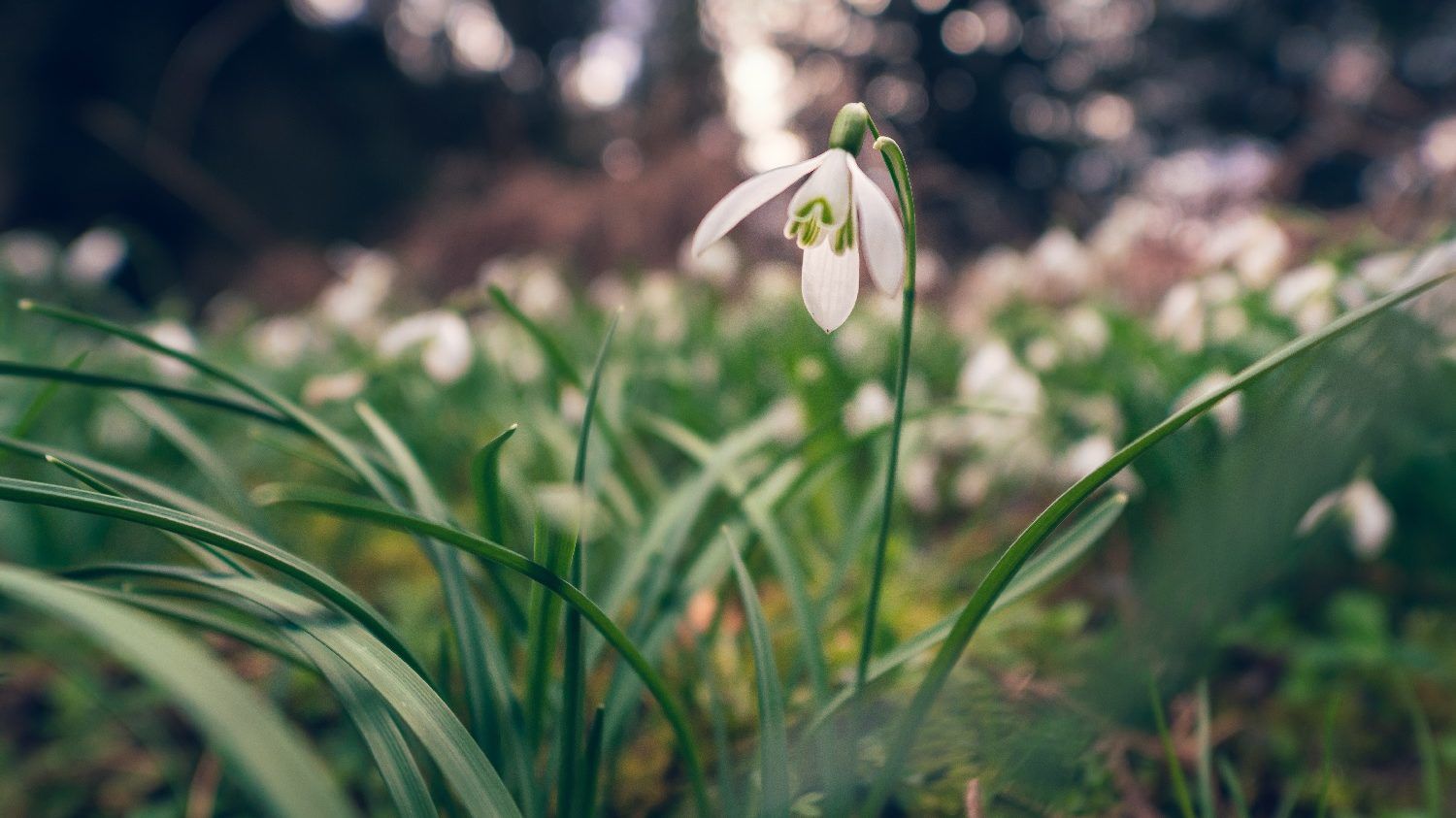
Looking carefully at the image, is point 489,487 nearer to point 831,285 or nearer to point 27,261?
point 831,285

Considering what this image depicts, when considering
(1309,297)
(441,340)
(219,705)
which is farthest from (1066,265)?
(219,705)

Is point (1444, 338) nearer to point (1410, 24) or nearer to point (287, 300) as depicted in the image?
point (287, 300)

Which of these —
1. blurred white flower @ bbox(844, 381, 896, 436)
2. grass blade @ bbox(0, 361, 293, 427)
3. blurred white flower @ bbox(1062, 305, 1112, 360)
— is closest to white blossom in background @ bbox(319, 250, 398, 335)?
blurred white flower @ bbox(844, 381, 896, 436)

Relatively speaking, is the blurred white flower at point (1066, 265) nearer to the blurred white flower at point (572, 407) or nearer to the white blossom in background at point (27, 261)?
the blurred white flower at point (572, 407)

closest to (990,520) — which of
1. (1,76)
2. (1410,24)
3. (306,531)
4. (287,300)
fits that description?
(306,531)

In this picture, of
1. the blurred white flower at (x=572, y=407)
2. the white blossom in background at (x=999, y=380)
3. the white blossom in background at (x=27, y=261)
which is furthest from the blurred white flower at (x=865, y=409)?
the white blossom in background at (x=27, y=261)
